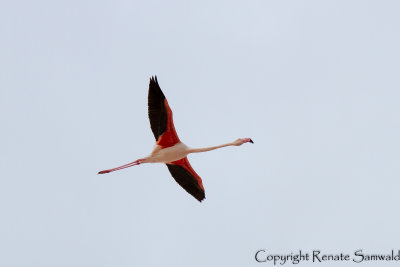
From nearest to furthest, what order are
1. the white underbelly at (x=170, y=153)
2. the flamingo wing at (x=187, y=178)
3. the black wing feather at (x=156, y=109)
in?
the black wing feather at (x=156, y=109) < the white underbelly at (x=170, y=153) < the flamingo wing at (x=187, y=178)

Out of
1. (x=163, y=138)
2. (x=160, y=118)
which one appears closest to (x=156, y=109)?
(x=160, y=118)

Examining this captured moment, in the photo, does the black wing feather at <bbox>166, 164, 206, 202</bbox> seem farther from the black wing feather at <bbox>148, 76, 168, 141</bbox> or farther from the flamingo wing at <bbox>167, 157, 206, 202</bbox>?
the black wing feather at <bbox>148, 76, 168, 141</bbox>

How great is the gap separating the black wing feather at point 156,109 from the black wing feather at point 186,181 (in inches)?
83.0

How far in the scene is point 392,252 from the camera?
78.2 ft

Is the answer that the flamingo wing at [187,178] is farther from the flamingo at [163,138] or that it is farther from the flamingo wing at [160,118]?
the flamingo wing at [160,118]

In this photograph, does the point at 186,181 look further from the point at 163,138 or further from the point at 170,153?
the point at 163,138

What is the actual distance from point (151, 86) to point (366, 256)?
28.3 feet

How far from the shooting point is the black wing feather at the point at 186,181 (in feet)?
87.2

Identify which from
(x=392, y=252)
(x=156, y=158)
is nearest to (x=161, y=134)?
(x=156, y=158)

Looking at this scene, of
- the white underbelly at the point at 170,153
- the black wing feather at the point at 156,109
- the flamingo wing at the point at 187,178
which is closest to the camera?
the black wing feather at the point at 156,109

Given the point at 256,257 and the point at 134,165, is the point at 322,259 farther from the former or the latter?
the point at 134,165

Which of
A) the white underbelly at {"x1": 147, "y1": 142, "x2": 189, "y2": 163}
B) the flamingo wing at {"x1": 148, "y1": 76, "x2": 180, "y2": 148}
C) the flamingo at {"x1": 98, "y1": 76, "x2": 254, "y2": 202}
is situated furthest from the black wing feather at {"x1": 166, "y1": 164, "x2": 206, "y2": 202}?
the flamingo wing at {"x1": 148, "y1": 76, "x2": 180, "y2": 148}

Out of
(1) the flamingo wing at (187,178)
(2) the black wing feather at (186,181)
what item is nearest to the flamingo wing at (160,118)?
(1) the flamingo wing at (187,178)

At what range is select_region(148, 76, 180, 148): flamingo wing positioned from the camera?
2427 centimetres
